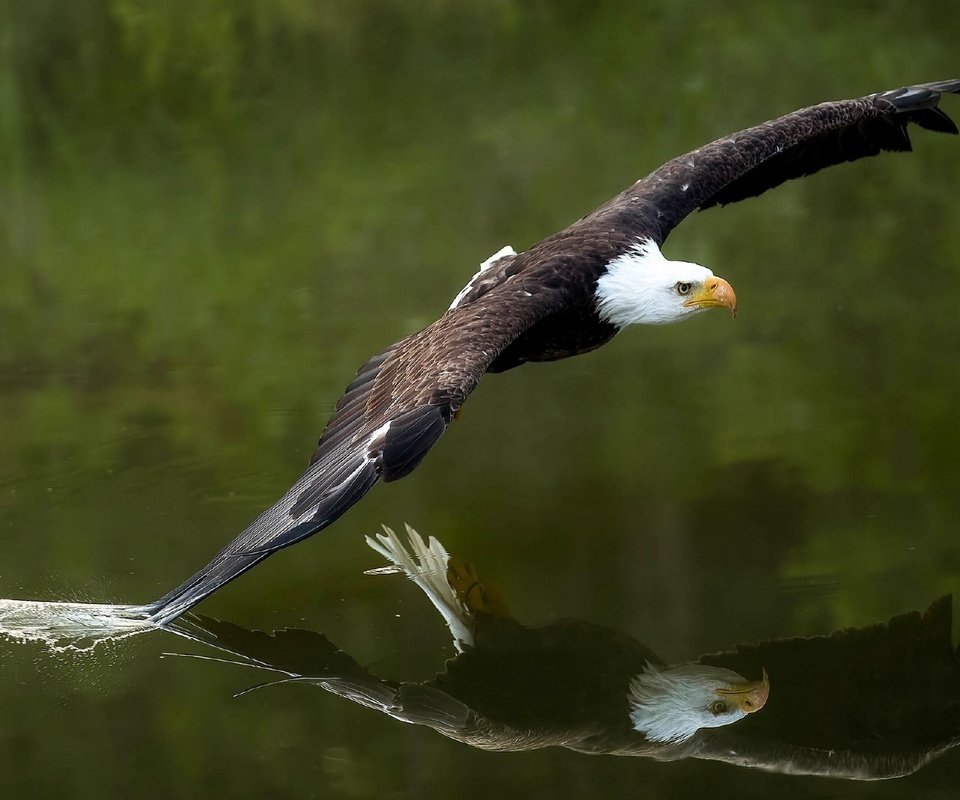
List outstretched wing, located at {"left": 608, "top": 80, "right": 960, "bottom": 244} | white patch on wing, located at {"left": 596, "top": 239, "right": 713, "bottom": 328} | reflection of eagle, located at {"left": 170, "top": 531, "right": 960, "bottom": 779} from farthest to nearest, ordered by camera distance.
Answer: outstretched wing, located at {"left": 608, "top": 80, "right": 960, "bottom": 244} → white patch on wing, located at {"left": 596, "top": 239, "right": 713, "bottom": 328} → reflection of eagle, located at {"left": 170, "top": 531, "right": 960, "bottom": 779}

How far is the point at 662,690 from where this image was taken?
6.75 meters

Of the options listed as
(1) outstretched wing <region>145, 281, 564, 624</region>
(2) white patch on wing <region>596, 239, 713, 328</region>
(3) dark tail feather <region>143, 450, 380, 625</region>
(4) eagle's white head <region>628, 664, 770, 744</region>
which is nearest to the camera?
(3) dark tail feather <region>143, 450, 380, 625</region>

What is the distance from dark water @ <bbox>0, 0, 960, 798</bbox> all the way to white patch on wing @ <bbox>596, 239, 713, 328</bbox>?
114cm

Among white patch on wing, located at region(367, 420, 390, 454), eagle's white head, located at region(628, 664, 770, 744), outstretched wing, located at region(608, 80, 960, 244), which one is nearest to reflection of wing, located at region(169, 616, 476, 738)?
eagle's white head, located at region(628, 664, 770, 744)

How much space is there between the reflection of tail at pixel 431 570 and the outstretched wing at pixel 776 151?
2.04 meters

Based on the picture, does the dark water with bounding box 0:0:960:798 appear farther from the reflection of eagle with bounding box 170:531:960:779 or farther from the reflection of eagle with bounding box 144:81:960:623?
the reflection of eagle with bounding box 144:81:960:623

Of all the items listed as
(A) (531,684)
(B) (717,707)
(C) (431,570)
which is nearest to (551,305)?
(C) (431,570)

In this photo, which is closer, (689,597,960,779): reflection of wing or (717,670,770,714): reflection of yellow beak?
(689,597,960,779): reflection of wing

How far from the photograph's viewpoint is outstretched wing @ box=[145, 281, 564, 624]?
5.80m

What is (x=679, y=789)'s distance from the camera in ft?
20.0

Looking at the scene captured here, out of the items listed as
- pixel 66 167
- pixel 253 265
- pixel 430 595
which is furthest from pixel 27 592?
pixel 66 167

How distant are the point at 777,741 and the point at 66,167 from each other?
10.4 metres

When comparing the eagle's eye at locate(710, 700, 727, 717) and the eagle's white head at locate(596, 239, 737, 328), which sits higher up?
the eagle's white head at locate(596, 239, 737, 328)

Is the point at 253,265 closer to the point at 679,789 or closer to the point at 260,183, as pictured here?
the point at 260,183
